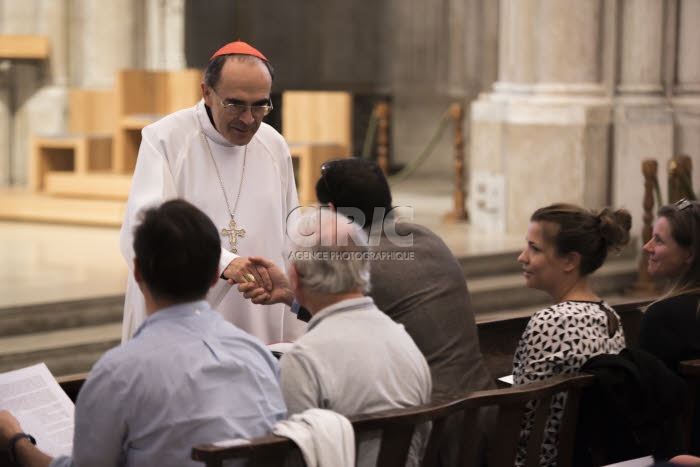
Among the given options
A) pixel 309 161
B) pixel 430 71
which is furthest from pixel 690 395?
pixel 430 71

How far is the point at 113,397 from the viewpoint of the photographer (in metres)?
2.46

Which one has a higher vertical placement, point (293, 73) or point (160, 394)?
point (293, 73)

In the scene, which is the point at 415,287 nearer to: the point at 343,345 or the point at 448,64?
the point at 343,345

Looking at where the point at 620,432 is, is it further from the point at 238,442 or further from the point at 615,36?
the point at 615,36

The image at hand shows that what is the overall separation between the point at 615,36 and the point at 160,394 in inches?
294

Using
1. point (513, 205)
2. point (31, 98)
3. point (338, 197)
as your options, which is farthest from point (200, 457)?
point (31, 98)

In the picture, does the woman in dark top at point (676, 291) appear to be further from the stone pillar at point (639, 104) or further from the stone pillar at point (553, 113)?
the stone pillar at point (639, 104)

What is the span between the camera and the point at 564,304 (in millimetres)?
3463

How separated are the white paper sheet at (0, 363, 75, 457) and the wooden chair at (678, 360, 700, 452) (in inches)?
72.5

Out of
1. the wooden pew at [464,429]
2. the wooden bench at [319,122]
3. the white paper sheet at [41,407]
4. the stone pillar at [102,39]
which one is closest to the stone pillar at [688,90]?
the wooden bench at [319,122]

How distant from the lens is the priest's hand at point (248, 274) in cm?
356

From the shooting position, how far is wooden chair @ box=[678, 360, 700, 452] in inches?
137

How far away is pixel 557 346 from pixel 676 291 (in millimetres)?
571

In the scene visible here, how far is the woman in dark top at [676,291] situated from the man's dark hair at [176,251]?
1667mm
